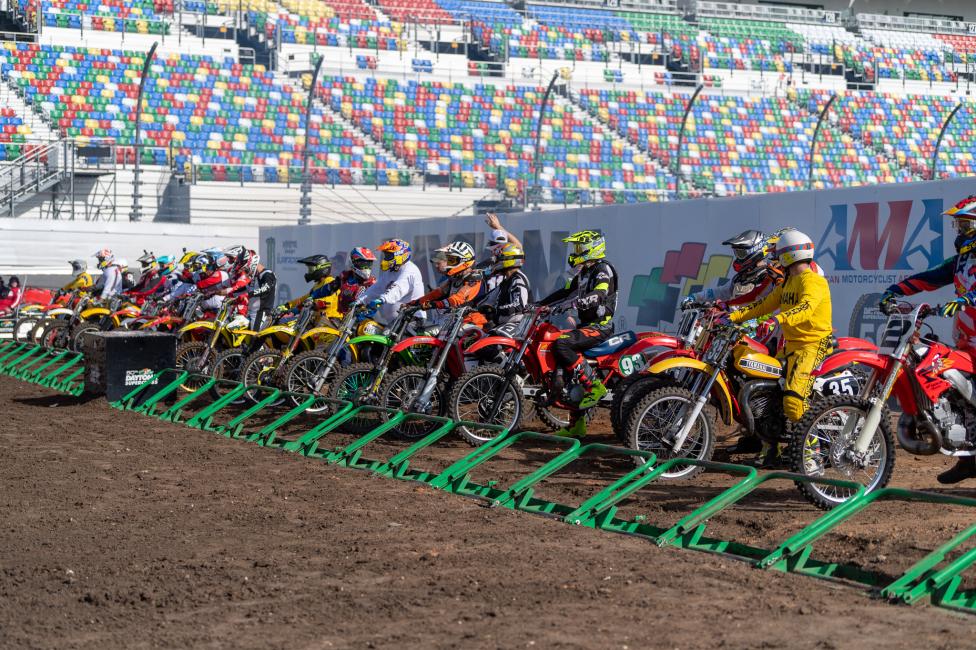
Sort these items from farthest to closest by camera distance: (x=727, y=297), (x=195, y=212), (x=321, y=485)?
(x=195, y=212) < (x=727, y=297) < (x=321, y=485)

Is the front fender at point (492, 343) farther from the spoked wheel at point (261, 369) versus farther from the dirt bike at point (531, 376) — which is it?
the spoked wheel at point (261, 369)

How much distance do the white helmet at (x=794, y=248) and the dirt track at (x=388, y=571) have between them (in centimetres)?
148

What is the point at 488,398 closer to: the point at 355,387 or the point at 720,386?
the point at 355,387

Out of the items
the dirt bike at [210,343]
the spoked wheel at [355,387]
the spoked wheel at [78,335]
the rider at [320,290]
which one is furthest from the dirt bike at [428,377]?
the spoked wheel at [78,335]

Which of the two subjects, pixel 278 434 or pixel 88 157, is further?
pixel 88 157

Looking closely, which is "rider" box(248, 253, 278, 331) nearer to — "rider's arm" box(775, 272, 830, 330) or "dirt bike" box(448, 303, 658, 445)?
"dirt bike" box(448, 303, 658, 445)

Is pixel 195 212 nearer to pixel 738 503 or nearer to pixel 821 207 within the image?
pixel 821 207

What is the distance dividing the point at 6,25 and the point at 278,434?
30.1m

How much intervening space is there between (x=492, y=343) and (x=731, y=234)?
148 inches

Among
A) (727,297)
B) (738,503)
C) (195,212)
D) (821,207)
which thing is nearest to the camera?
(738,503)

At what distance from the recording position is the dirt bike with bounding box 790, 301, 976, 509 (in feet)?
23.9

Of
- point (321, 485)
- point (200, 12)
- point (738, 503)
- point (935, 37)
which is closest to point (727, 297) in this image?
point (738, 503)

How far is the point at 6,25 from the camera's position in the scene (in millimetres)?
36969

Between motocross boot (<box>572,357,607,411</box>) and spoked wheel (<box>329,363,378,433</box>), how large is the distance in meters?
1.87
